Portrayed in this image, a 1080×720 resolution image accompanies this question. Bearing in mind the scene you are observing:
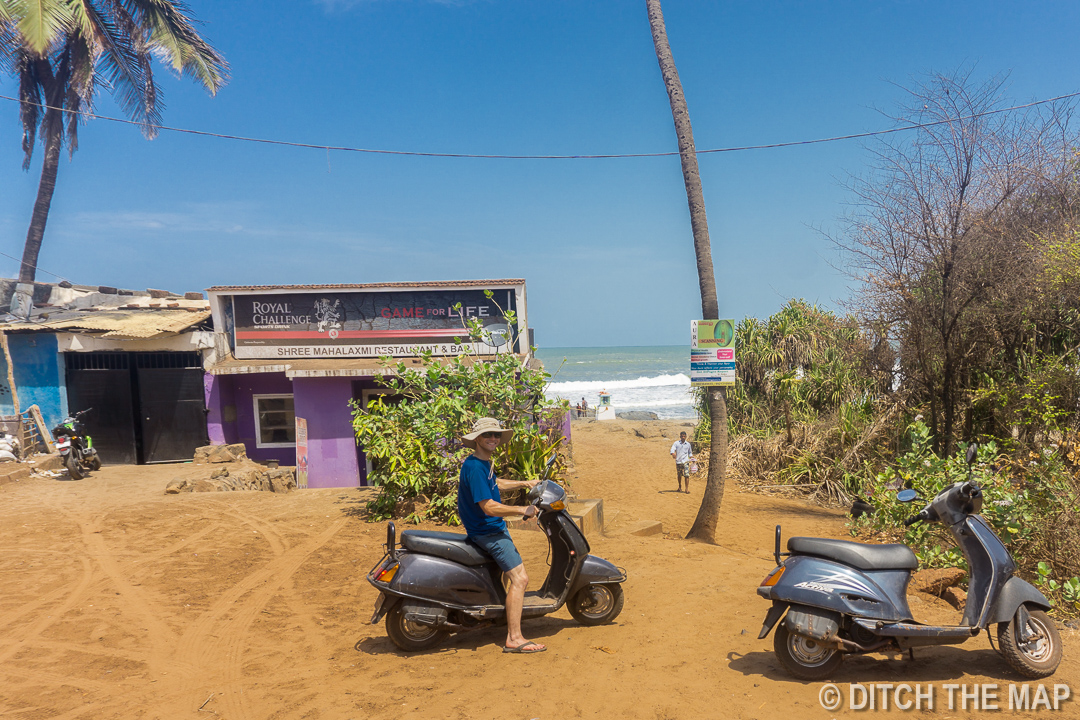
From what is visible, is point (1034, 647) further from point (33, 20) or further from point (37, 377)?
point (33, 20)

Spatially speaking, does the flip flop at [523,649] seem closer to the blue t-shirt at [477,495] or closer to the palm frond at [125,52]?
the blue t-shirt at [477,495]

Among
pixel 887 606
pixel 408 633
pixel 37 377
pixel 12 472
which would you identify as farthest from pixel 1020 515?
pixel 37 377

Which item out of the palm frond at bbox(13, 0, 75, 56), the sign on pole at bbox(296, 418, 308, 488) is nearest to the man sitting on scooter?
the sign on pole at bbox(296, 418, 308, 488)

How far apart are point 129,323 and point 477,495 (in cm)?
1269

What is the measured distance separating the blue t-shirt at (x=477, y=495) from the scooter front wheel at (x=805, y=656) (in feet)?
6.16

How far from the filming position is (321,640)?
4.77 metres

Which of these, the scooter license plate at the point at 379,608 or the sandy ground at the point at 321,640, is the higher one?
the scooter license plate at the point at 379,608

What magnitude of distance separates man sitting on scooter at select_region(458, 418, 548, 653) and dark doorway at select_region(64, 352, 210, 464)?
11.6m

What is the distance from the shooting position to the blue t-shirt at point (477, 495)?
4.07 metres

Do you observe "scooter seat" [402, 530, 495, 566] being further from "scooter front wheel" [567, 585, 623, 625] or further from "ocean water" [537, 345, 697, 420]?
"ocean water" [537, 345, 697, 420]

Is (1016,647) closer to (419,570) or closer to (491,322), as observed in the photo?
(419,570)

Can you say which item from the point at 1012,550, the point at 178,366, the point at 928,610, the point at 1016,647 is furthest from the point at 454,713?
the point at 178,366

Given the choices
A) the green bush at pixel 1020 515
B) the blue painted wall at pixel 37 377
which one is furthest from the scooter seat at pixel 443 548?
the blue painted wall at pixel 37 377

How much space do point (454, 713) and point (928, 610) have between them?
3855 millimetres
